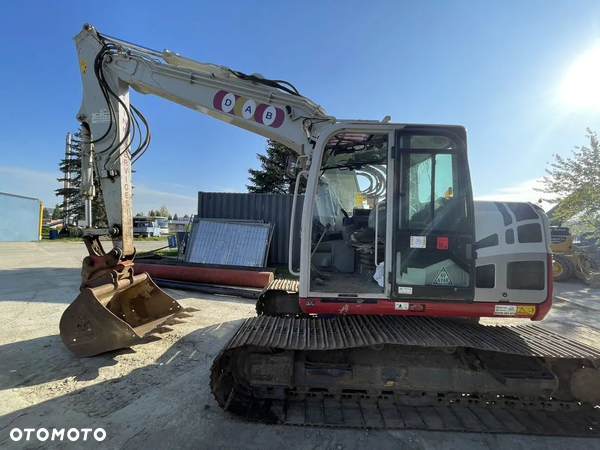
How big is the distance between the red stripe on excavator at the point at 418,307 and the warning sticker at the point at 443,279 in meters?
0.18

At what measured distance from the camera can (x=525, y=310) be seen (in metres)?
2.90

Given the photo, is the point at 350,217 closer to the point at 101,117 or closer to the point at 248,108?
the point at 248,108

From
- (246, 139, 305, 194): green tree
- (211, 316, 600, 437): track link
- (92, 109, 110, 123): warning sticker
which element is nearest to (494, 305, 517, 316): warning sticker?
(211, 316, 600, 437): track link

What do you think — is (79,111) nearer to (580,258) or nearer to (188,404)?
(188,404)

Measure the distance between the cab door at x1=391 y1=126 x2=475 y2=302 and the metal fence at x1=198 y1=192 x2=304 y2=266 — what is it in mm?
9011

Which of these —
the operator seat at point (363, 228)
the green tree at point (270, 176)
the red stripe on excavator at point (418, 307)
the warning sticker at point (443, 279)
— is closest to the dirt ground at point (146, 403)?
the red stripe on excavator at point (418, 307)

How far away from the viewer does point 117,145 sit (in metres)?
4.20

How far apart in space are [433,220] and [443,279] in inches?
22.5

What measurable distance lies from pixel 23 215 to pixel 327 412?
3110 cm

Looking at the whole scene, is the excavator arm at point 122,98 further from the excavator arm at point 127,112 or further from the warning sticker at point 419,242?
the warning sticker at point 419,242

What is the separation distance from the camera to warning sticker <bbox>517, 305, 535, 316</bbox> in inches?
114

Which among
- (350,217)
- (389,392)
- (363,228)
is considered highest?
(350,217)

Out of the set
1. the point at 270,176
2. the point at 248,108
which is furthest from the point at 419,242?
the point at 270,176

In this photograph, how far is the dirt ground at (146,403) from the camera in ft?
8.10
